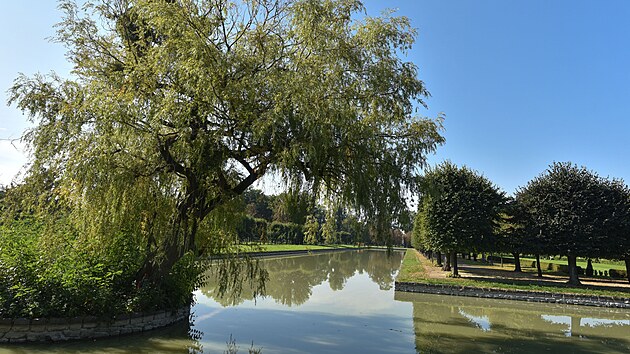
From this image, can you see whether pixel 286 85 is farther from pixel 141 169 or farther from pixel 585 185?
pixel 585 185

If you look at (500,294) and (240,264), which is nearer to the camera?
(240,264)

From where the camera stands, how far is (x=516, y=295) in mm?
17562

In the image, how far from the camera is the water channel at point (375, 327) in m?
8.69

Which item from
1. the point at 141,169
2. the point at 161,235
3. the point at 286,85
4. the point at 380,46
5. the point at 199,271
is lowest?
the point at 199,271

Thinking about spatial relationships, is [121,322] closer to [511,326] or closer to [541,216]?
[511,326]

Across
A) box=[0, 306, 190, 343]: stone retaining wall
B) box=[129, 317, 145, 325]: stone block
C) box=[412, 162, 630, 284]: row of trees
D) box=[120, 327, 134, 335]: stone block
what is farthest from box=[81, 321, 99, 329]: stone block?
box=[412, 162, 630, 284]: row of trees

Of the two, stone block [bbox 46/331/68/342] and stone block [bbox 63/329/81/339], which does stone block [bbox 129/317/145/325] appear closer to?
stone block [bbox 63/329/81/339]

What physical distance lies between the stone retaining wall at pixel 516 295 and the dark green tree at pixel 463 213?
3.88 m

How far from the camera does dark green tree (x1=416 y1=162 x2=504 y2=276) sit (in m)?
21.6

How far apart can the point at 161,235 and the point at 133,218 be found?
2.22ft

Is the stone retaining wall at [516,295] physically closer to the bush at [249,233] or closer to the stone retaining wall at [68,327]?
the bush at [249,233]

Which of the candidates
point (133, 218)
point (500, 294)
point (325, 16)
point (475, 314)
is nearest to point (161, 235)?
point (133, 218)

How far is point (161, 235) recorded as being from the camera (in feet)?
29.0

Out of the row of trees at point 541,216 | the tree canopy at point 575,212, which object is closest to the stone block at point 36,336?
the row of trees at point 541,216
